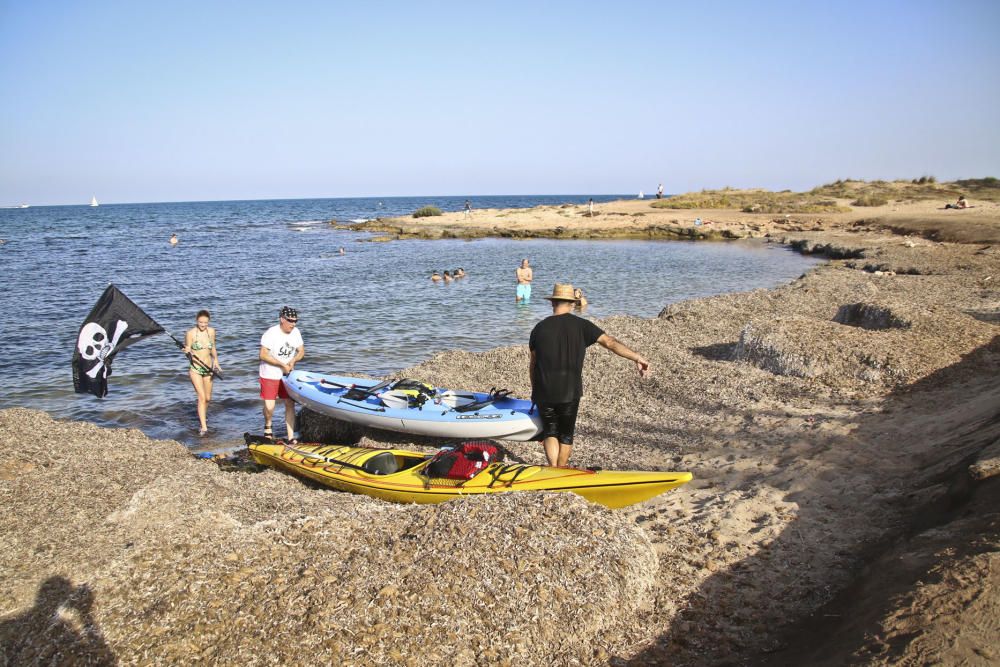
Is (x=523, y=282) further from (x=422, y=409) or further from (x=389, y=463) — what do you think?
(x=389, y=463)

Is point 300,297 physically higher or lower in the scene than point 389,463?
higher

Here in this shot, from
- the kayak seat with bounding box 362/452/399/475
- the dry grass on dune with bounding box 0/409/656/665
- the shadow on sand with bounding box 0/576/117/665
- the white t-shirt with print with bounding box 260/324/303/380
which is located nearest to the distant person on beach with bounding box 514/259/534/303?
the white t-shirt with print with bounding box 260/324/303/380

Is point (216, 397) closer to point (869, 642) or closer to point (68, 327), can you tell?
point (68, 327)

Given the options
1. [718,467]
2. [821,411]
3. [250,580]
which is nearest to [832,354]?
[821,411]

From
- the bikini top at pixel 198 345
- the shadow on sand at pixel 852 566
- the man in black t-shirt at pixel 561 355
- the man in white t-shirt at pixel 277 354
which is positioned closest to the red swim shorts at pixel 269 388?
the man in white t-shirt at pixel 277 354

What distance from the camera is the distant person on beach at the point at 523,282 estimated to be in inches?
794

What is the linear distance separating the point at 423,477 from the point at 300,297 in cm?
1790

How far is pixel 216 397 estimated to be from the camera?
12.1 m

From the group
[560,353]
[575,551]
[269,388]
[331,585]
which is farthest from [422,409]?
[331,585]

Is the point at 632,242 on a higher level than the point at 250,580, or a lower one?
higher

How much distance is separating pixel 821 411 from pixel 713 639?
17.5 ft

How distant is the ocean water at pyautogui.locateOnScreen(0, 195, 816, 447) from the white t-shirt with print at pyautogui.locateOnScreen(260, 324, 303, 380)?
6.33ft

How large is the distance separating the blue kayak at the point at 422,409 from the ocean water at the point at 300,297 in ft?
6.03

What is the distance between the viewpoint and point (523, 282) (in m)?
20.5
